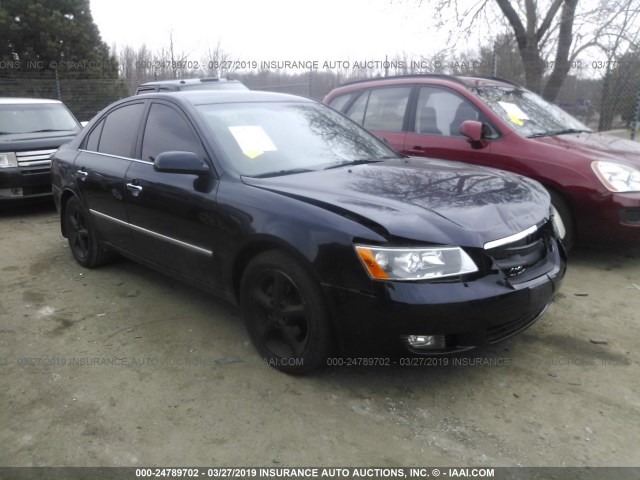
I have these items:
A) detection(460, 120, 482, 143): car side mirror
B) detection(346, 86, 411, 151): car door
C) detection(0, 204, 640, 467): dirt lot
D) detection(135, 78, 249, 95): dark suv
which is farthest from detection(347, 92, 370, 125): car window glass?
detection(135, 78, 249, 95): dark suv

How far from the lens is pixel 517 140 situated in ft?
16.0

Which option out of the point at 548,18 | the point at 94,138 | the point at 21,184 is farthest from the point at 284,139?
the point at 548,18

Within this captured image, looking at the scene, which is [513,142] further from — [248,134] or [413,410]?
[413,410]

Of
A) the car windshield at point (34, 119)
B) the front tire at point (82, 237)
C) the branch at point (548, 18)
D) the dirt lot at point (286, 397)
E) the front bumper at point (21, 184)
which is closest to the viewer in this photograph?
the dirt lot at point (286, 397)

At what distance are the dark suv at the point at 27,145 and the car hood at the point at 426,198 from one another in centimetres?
530

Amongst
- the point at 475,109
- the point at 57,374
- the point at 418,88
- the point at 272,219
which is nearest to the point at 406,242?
the point at 272,219

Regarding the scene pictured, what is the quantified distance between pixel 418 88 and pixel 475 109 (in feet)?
2.40

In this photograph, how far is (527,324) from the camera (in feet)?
9.39

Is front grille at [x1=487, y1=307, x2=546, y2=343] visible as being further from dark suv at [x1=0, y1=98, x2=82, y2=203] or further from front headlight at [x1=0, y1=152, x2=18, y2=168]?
front headlight at [x1=0, y1=152, x2=18, y2=168]

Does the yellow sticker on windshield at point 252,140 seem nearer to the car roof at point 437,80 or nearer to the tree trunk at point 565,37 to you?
the car roof at point 437,80

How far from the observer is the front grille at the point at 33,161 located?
7.14 metres

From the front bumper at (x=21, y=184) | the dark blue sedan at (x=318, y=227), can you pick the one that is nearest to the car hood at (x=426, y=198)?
the dark blue sedan at (x=318, y=227)

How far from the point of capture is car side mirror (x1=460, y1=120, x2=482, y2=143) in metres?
4.89

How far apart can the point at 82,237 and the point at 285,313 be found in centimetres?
288
